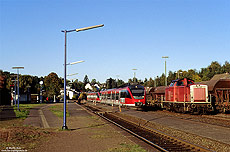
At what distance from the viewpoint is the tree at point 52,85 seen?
327 feet

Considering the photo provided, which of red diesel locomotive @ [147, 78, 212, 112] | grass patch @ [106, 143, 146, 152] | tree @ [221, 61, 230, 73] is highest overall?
tree @ [221, 61, 230, 73]

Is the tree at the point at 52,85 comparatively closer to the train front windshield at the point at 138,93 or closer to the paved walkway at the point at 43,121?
the train front windshield at the point at 138,93

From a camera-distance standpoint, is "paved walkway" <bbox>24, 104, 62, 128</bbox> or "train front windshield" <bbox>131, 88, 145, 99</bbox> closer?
"paved walkway" <bbox>24, 104, 62, 128</bbox>

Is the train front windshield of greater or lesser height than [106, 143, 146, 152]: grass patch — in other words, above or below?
above

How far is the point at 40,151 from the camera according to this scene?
1072cm

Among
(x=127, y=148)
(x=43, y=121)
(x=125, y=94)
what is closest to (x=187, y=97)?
(x=125, y=94)

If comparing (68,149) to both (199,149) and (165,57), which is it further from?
(165,57)

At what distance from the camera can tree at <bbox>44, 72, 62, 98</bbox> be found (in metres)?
99.6

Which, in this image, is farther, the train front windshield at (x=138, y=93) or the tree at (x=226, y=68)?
the tree at (x=226, y=68)

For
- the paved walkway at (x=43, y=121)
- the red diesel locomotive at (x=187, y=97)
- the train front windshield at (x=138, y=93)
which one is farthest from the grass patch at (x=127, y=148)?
the train front windshield at (x=138, y=93)

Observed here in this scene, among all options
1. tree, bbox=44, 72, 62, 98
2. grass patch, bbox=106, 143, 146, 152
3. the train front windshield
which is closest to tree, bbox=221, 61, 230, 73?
tree, bbox=44, 72, 62, 98

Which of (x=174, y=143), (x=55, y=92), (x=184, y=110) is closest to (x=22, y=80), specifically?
(x=55, y=92)

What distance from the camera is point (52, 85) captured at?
334ft

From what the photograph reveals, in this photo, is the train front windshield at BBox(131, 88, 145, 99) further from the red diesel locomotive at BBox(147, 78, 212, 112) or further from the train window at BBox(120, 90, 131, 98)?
the red diesel locomotive at BBox(147, 78, 212, 112)
